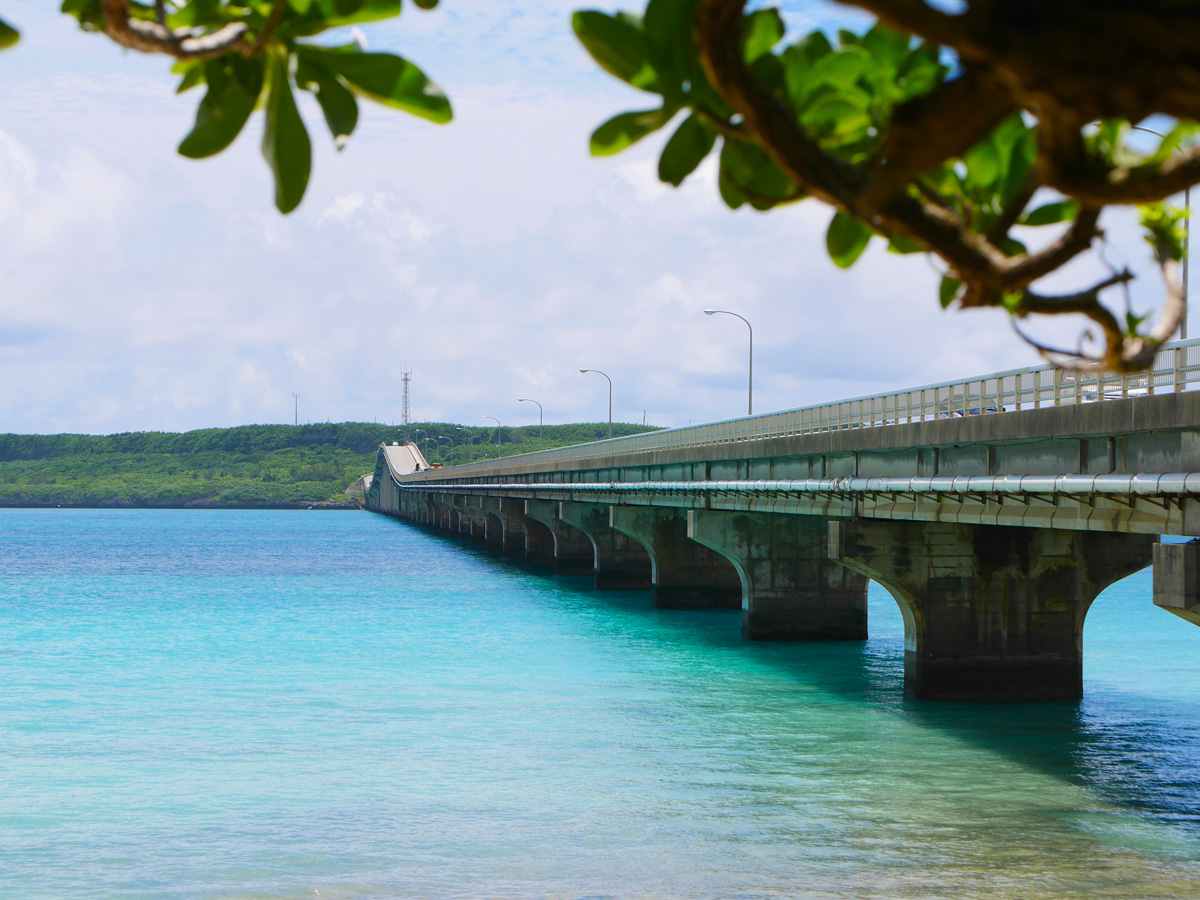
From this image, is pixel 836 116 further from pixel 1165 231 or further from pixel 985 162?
pixel 1165 231

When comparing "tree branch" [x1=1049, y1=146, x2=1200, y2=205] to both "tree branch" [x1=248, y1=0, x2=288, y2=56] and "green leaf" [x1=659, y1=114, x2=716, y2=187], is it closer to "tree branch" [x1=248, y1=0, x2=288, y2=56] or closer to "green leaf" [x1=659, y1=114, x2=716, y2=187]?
"green leaf" [x1=659, y1=114, x2=716, y2=187]

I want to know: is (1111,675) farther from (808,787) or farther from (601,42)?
(601,42)

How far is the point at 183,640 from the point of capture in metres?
39.0

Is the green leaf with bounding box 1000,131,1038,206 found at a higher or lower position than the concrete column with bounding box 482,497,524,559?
higher

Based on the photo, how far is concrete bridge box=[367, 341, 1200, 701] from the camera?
15578mm

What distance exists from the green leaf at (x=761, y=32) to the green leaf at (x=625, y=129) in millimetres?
184

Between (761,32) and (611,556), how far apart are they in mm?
55541

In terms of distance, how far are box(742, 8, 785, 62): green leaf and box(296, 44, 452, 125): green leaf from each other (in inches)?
23.5

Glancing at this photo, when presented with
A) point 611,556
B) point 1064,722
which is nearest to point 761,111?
point 1064,722

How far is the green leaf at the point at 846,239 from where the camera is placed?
2574 millimetres

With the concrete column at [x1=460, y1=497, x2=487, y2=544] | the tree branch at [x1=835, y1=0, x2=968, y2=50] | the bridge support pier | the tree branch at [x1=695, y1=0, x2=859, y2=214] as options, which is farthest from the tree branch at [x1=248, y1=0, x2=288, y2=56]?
the concrete column at [x1=460, y1=497, x2=487, y2=544]

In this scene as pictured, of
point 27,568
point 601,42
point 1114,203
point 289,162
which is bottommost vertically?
point 27,568

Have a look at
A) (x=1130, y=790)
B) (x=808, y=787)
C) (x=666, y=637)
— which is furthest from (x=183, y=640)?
(x=1130, y=790)

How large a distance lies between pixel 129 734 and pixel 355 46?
23392 millimetres
